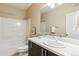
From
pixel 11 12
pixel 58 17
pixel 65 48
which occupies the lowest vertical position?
pixel 65 48

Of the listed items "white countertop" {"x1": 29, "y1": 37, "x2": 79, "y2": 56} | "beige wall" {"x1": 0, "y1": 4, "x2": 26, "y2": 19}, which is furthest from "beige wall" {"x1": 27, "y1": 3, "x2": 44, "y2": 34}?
"white countertop" {"x1": 29, "y1": 37, "x2": 79, "y2": 56}

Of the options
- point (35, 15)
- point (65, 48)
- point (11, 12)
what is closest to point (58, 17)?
point (35, 15)

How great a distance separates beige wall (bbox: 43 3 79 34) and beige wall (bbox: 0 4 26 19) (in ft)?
1.32

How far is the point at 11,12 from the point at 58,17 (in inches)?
33.0

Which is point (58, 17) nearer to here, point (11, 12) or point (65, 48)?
point (65, 48)

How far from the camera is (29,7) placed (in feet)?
5.48

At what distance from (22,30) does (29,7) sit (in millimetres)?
423

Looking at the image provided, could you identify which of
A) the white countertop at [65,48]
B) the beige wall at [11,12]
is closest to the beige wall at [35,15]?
the beige wall at [11,12]

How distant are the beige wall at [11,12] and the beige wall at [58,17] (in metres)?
0.40

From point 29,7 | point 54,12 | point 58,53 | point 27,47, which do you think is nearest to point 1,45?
point 27,47

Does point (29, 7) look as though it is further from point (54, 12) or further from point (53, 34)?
point (53, 34)

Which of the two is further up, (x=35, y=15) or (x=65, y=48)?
(x=35, y=15)

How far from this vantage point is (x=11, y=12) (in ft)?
6.03

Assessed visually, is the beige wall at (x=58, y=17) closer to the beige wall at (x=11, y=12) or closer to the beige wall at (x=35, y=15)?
the beige wall at (x=35, y=15)
